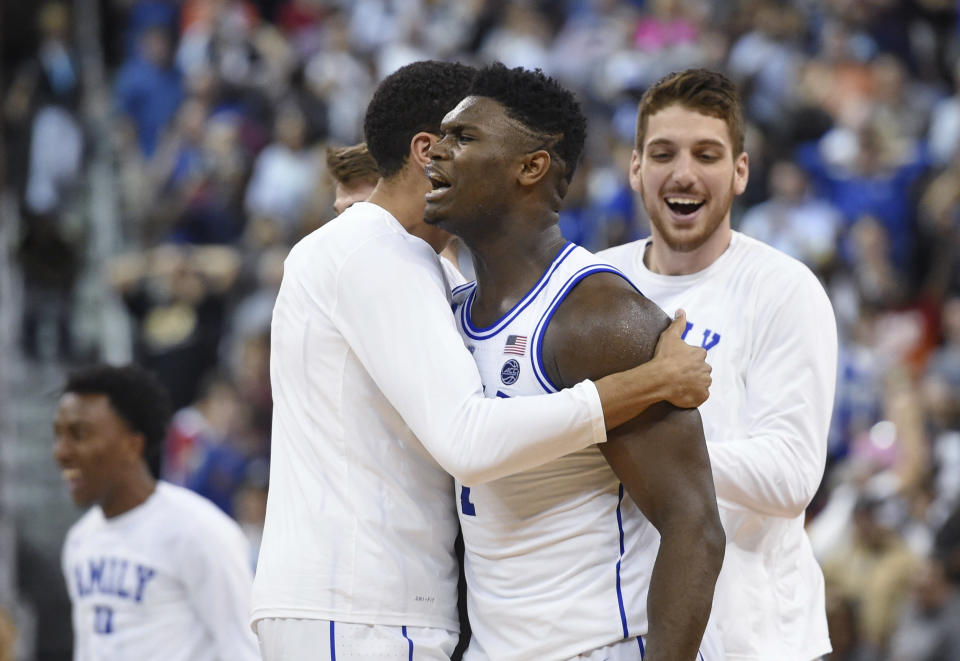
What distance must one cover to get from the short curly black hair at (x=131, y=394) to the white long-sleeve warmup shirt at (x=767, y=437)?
2.77 metres

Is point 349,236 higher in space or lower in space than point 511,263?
higher

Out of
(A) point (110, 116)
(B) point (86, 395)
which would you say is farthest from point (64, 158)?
(B) point (86, 395)

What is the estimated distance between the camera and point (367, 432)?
3.70m

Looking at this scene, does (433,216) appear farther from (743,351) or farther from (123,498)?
(123,498)

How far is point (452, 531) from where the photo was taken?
380cm

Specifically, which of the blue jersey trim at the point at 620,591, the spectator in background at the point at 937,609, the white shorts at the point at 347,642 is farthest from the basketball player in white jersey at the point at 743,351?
the spectator in background at the point at 937,609

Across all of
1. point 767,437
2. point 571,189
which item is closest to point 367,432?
point 767,437

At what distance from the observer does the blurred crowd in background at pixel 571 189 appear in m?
9.19

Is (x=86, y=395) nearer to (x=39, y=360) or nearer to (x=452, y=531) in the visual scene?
(x=452, y=531)

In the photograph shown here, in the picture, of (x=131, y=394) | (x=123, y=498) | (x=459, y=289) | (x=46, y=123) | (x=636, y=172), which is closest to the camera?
(x=459, y=289)

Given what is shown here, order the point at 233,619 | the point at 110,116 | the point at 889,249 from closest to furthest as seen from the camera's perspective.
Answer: the point at 233,619
the point at 889,249
the point at 110,116

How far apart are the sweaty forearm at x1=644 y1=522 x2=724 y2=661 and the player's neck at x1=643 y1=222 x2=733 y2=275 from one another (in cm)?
135

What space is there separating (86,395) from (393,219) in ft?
9.20

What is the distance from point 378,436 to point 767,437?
3.83 ft
